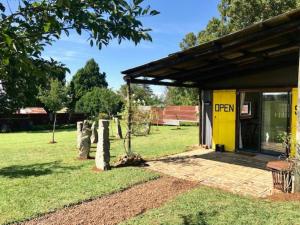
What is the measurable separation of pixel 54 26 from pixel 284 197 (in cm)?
543

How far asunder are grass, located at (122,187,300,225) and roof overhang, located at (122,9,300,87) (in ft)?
11.2

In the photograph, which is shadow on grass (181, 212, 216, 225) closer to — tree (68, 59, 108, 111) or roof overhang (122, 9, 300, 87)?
roof overhang (122, 9, 300, 87)

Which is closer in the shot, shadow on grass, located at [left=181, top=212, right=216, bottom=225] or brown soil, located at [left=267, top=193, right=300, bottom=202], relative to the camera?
shadow on grass, located at [left=181, top=212, right=216, bottom=225]

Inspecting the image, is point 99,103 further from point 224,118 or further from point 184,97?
point 224,118

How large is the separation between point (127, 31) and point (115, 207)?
419cm

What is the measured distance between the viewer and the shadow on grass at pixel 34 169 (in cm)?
845

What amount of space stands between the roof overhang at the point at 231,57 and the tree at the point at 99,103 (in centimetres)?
2450

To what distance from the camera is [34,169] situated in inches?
360

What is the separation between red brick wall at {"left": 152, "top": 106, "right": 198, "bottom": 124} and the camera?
27.0 metres

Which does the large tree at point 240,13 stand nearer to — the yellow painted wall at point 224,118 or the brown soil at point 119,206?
the yellow painted wall at point 224,118

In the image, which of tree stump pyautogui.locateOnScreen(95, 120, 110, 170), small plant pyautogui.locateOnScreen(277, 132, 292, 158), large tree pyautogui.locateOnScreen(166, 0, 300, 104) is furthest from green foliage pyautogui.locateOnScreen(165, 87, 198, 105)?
tree stump pyautogui.locateOnScreen(95, 120, 110, 170)

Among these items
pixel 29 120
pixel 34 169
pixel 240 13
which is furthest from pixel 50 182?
pixel 29 120

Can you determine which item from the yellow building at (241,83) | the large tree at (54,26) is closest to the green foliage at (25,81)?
the large tree at (54,26)

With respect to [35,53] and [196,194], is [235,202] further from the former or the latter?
[35,53]
